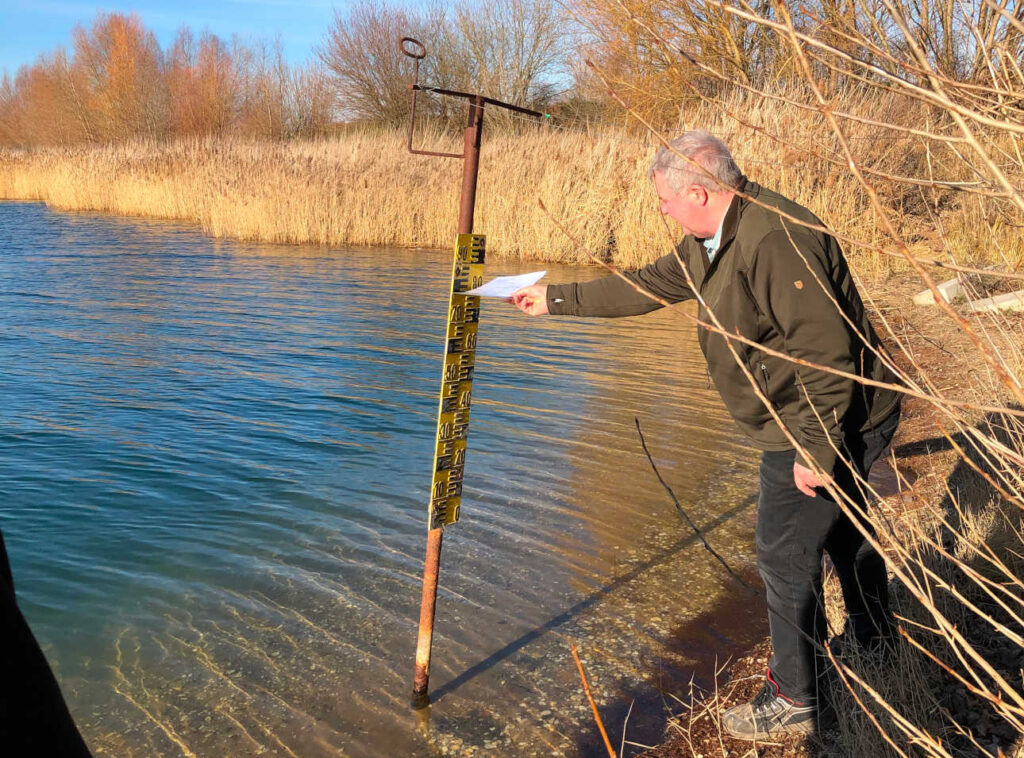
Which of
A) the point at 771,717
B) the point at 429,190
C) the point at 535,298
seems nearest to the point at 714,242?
the point at 535,298

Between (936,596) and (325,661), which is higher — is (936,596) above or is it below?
above

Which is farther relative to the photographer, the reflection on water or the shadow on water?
the shadow on water

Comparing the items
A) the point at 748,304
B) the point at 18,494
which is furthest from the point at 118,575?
the point at 748,304

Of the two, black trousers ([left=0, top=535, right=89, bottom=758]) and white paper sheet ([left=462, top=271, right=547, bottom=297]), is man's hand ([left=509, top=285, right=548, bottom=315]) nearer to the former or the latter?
white paper sheet ([left=462, top=271, right=547, bottom=297])

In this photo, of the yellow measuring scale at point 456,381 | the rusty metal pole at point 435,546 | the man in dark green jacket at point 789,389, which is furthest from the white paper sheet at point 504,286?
the man in dark green jacket at point 789,389

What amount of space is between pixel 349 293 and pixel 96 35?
46111 mm

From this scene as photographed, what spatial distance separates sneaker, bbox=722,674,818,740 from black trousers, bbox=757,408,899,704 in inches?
1.4

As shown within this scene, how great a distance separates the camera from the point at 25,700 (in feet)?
2.55

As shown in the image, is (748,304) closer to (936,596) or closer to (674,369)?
(936,596)

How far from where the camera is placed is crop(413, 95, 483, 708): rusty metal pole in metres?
3.10

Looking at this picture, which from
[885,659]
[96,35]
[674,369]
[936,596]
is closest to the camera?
[885,659]

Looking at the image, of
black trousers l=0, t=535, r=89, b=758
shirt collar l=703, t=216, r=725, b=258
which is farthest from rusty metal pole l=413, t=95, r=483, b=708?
black trousers l=0, t=535, r=89, b=758

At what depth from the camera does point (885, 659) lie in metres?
3.21

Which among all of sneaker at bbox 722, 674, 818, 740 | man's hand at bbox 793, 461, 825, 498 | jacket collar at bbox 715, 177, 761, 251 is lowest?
sneaker at bbox 722, 674, 818, 740
